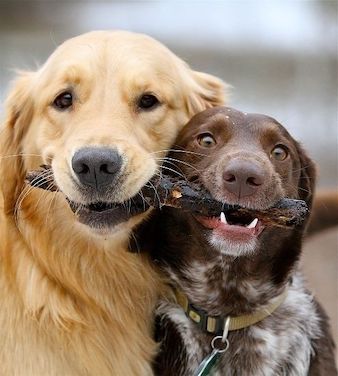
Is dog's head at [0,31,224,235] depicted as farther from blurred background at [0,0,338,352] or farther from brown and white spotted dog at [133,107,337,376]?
blurred background at [0,0,338,352]

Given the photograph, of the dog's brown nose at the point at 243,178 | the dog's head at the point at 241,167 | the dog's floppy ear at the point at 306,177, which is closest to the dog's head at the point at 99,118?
the dog's head at the point at 241,167

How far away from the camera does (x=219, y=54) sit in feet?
18.2

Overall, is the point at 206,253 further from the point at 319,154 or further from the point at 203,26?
the point at 203,26

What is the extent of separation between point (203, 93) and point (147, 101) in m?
0.40

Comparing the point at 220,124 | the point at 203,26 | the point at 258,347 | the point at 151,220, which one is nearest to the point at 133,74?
the point at 220,124

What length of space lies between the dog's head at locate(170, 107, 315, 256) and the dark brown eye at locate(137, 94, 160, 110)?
0.43 ft

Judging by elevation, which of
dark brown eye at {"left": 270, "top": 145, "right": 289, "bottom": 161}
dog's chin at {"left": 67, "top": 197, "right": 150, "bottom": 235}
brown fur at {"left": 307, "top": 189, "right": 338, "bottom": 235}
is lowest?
brown fur at {"left": 307, "top": 189, "right": 338, "bottom": 235}

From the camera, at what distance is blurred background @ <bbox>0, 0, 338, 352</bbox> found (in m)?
5.29

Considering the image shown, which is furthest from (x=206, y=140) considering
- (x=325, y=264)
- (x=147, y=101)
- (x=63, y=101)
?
(x=325, y=264)

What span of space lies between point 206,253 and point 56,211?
47 centimetres

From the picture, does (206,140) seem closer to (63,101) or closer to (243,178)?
(243,178)

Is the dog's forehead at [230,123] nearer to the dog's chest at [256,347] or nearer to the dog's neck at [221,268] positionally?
the dog's neck at [221,268]

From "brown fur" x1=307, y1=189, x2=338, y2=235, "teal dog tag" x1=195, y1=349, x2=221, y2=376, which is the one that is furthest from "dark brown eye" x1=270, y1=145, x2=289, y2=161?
"brown fur" x1=307, y1=189, x2=338, y2=235

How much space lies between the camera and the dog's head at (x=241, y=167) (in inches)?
76.7
